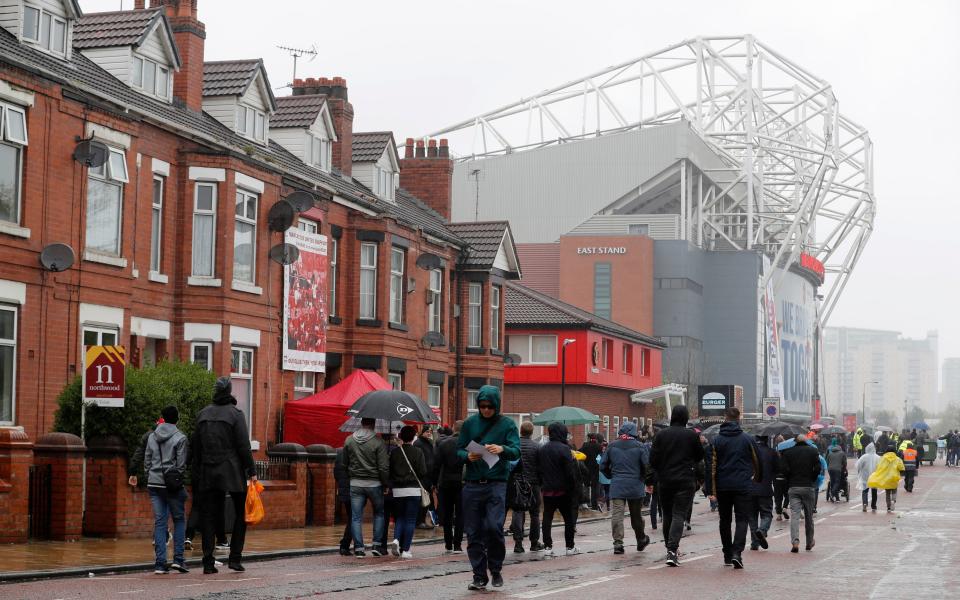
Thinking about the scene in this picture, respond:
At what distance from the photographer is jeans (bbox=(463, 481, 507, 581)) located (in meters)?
13.1

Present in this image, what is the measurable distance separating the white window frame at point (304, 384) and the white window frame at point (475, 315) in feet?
32.9

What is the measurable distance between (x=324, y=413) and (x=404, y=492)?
10.9 m

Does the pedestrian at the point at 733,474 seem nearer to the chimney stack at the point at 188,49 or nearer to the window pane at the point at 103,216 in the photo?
the window pane at the point at 103,216

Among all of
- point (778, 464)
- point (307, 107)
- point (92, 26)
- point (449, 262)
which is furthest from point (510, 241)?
point (778, 464)

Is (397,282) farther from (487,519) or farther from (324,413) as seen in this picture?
(487,519)

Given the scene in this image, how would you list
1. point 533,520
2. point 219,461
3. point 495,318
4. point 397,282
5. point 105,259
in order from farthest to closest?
point 495,318 < point 397,282 < point 105,259 < point 533,520 < point 219,461

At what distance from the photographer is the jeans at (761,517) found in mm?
18531

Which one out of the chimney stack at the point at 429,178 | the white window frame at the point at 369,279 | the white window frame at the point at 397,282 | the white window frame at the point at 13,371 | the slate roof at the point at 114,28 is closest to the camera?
the white window frame at the point at 13,371

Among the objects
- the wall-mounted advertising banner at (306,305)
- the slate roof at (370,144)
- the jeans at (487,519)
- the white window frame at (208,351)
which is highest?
the slate roof at (370,144)

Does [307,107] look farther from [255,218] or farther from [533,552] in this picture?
[533,552]

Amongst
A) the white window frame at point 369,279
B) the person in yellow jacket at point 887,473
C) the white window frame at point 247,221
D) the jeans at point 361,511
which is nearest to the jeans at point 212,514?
the jeans at point 361,511

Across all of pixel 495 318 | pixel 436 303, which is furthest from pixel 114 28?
pixel 495 318

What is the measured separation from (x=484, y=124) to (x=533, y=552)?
9653 cm

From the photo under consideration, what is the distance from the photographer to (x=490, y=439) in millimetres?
13336
